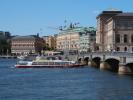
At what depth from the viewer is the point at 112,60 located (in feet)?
415

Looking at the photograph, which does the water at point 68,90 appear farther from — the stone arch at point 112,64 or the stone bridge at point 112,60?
the stone arch at point 112,64

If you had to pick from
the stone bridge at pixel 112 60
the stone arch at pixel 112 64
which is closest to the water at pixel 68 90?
the stone bridge at pixel 112 60

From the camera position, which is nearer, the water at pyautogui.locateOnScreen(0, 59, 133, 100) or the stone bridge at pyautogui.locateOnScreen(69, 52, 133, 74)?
the water at pyautogui.locateOnScreen(0, 59, 133, 100)

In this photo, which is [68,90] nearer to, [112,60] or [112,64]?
[112,60]

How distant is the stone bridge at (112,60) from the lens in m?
101

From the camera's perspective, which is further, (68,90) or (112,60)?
(112,60)

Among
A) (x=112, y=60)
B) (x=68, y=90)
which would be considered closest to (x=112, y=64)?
(x=112, y=60)

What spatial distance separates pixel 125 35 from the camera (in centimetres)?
17838

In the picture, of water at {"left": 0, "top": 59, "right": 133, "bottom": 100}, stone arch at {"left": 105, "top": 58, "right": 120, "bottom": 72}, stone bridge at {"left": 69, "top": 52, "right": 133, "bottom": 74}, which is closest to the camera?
water at {"left": 0, "top": 59, "right": 133, "bottom": 100}

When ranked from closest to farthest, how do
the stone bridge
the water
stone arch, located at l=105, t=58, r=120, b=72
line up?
the water < the stone bridge < stone arch, located at l=105, t=58, r=120, b=72

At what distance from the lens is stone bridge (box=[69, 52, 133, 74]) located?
100938mm

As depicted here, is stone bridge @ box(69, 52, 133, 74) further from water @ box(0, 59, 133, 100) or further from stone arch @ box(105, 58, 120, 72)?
water @ box(0, 59, 133, 100)

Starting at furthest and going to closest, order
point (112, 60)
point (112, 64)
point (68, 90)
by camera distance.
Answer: point (112, 64) < point (112, 60) < point (68, 90)

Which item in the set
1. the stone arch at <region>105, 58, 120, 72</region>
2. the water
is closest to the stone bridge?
the stone arch at <region>105, 58, 120, 72</region>
